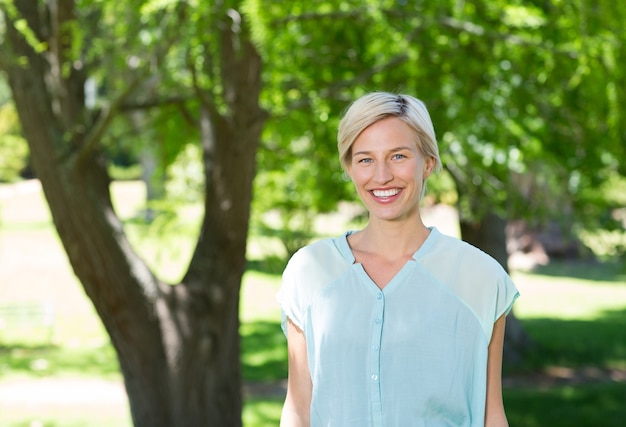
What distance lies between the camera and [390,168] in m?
2.38

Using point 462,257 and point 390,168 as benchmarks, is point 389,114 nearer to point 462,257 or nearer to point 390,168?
point 390,168

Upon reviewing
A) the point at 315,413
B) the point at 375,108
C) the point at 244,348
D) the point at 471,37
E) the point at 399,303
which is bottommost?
the point at 244,348

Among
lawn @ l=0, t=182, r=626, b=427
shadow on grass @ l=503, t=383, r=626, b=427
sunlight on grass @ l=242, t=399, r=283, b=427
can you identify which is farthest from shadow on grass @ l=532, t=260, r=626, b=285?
sunlight on grass @ l=242, t=399, r=283, b=427

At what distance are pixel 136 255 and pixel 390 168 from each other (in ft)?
13.5

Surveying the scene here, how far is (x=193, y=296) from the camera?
Answer: 6570 mm

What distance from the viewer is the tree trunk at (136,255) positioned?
6.04 meters

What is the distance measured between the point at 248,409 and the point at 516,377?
4.80 metres

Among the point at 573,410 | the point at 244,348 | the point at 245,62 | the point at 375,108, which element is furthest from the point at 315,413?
the point at 244,348

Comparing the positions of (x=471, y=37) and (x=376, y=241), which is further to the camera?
(x=471, y=37)

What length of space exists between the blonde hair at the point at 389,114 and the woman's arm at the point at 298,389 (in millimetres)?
509

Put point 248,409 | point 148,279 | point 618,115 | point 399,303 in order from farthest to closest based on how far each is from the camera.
→ 1. point 248,409
2. point 148,279
3. point 618,115
4. point 399,303

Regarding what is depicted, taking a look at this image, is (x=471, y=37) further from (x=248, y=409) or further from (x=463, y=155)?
(x=248, y=409)

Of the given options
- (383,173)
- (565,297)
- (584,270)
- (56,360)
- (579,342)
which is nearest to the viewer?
(383,173)

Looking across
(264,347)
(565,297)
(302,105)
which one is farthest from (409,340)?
(565,297)
